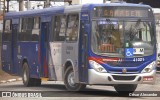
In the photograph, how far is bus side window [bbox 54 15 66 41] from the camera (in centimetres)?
1934

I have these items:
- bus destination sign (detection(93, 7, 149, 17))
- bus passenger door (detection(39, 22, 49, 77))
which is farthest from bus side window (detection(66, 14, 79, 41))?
bus passenger door (detection(39, 22, 49, 77))

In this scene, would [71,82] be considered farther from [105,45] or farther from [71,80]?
[105,45]

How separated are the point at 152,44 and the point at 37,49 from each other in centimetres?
576

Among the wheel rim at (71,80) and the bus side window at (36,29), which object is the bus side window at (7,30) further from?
the wheel rim at (71,80)

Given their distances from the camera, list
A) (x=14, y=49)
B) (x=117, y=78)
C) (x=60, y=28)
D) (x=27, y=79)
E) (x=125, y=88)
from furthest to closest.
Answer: (x=14, y=49)
(x=27, y=79)
(x=60, y=28)
(x=125, y=88)
(x=117, y=78)

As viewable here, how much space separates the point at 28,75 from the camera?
23031 millimetres

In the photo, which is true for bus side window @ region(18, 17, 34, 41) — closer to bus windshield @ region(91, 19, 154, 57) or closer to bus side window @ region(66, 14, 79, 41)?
bus side window @ region(66, 14, 79, 41)

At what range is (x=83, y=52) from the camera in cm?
1758

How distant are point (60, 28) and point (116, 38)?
2.97 meters

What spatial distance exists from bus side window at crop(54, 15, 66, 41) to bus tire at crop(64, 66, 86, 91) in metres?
1.28

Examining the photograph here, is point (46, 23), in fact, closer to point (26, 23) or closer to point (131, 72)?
point (26, 23)

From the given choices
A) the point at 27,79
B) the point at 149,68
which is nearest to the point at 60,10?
the point at 149,68

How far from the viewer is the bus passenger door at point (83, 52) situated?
17375mm

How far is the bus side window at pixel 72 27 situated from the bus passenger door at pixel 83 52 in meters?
0.48
